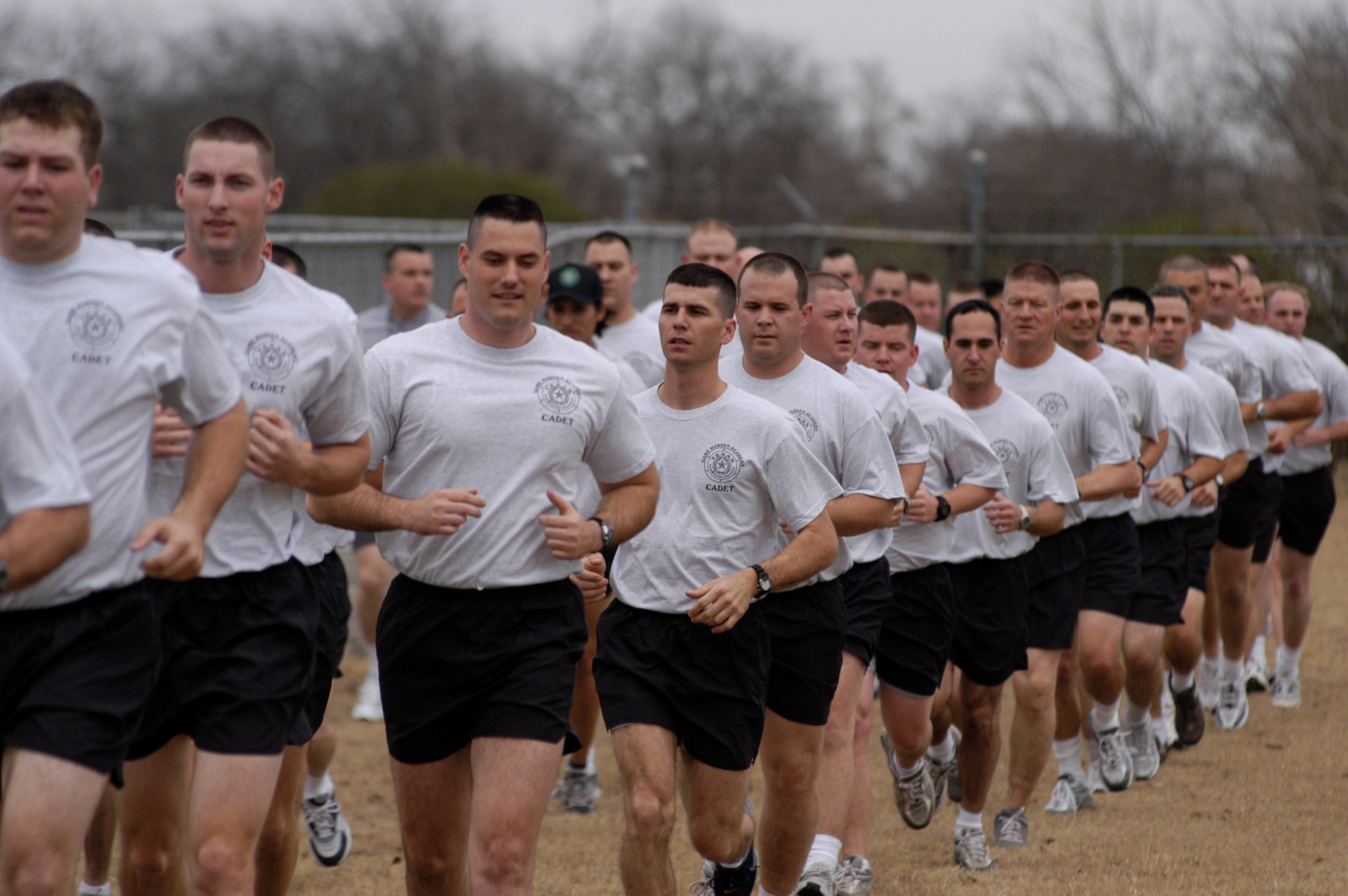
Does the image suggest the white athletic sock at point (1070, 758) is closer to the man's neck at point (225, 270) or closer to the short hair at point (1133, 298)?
the short hair at point (1133, 298)

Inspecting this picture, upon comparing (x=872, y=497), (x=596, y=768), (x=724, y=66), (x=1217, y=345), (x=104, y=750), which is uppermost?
(x=724, y=66)

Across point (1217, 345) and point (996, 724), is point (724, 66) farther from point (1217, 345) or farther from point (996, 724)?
point (996, 724)

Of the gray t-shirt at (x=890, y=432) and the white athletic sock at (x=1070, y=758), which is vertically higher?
the gray t-shirt at (x=890, y=432)

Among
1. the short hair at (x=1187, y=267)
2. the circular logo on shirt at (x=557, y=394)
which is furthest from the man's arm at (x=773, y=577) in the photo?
the short hair at (x=1187, y=267)

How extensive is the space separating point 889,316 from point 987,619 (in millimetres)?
1414

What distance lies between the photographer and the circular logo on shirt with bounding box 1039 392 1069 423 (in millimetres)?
7781

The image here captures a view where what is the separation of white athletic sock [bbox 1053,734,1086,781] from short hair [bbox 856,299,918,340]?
2343 mm

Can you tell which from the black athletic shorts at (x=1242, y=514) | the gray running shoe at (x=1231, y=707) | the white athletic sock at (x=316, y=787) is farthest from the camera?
the black athletic shorts at (x=1242, y=514)

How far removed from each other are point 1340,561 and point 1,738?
1423 centimetres

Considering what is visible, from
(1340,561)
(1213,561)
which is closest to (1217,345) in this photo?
(1213,561)

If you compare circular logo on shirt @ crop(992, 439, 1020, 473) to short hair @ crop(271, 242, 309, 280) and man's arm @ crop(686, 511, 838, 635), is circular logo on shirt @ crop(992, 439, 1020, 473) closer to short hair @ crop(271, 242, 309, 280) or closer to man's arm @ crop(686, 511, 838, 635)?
man's arm @ crop(686, 511, 838, 635)

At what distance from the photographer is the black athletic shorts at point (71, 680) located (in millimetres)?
3453

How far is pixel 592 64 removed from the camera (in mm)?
48219

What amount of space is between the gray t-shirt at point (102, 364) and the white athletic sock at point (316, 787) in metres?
3.24
